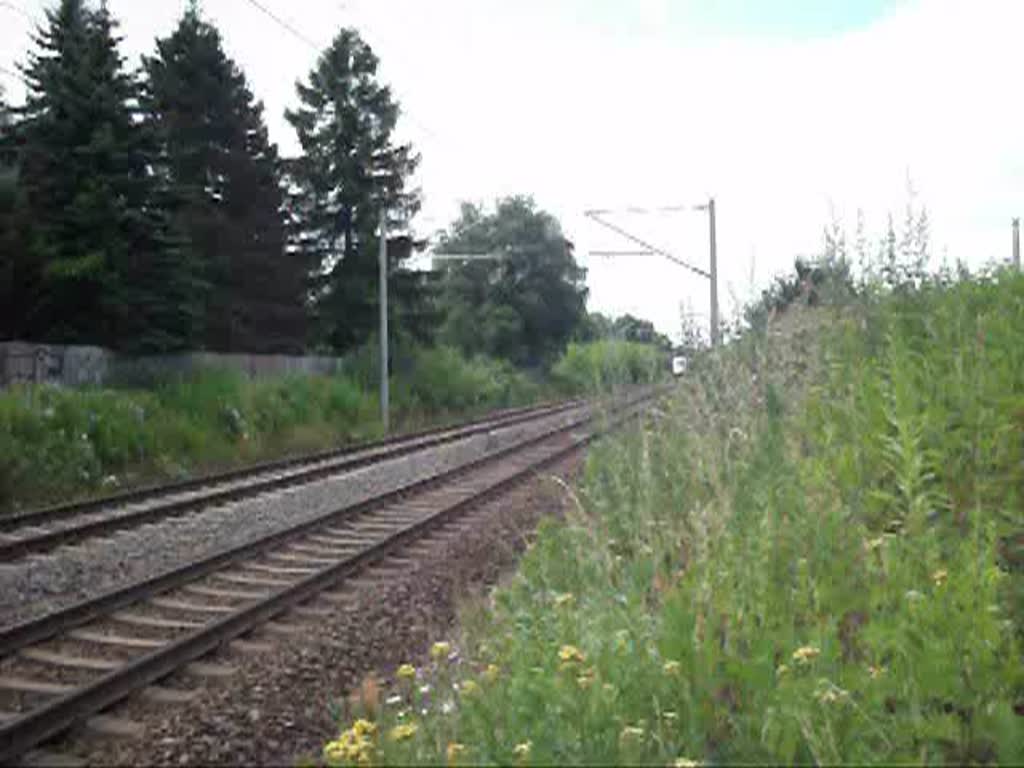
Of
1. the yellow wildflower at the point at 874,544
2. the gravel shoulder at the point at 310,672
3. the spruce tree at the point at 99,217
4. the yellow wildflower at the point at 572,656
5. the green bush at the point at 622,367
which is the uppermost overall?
the spruce tree at the point at 99,217

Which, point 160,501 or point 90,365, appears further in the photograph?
point 90,365

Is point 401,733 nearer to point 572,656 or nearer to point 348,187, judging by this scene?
point 572,656

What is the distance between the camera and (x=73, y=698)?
215 inches

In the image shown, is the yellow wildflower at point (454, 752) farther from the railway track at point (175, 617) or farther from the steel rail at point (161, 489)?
the steel rail at point (161, 489)

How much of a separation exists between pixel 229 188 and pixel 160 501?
25.6 meters

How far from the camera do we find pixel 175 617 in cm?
773

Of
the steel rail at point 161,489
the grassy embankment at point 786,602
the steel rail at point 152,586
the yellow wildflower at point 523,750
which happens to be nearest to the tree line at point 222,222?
the steel rail at point 161,489

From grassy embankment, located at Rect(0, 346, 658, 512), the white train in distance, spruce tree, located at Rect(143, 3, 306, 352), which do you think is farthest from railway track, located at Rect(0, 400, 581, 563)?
spruce tree, located at Rect(143, 3, 306, 352)

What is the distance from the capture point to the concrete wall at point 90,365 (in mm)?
21547

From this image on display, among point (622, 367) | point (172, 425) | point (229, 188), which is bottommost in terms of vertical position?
point (172, 425)

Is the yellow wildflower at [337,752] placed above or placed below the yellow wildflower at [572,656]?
below

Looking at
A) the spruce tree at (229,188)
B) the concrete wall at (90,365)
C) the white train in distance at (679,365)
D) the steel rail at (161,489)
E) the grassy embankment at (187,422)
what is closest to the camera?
the white train in distance at (679,365)

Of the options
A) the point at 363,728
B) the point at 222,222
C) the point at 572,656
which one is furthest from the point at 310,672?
the point at 222,222

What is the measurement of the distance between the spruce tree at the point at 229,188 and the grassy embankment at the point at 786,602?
30622 mm
